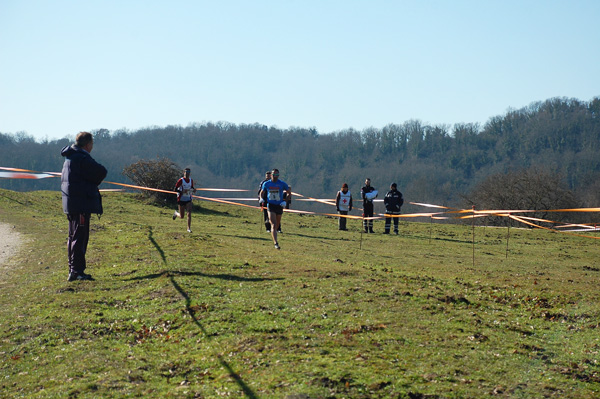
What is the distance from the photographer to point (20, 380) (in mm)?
6520

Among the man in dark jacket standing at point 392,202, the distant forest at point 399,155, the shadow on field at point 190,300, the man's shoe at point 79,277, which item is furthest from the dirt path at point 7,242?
the distant forest at point 399,155

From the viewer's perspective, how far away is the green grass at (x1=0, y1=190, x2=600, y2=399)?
19.9 feet

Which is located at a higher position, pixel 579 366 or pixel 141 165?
pixel 141 165

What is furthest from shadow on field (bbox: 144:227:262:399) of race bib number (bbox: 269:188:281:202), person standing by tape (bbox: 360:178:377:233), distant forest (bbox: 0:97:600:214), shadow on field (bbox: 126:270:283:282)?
distant forest (bbox: 0:97:600:214)

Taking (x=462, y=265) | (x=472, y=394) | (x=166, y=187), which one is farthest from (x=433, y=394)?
(x=166, y=187)

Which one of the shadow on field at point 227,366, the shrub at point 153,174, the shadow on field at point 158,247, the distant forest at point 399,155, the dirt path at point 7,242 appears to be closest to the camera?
the shadow on field at point 227,366

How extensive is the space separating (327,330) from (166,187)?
104ft

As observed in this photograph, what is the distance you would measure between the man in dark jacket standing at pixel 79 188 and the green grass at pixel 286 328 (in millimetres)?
783

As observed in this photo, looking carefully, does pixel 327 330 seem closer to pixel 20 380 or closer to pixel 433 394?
pixel 433 394

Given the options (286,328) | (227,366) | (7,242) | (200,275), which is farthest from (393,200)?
(227,366)

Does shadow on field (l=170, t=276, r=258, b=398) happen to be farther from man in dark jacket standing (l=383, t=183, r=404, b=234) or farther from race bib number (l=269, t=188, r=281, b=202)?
man in dark jacket standing (l=383, t=183, r=404, b=234)

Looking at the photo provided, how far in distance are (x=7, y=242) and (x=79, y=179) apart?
7966 mm

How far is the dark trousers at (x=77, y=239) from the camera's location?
413 inches

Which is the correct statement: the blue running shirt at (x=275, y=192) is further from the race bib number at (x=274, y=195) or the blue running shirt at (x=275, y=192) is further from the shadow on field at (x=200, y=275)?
the shadow on field at (x=200, y=275)
